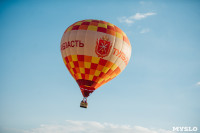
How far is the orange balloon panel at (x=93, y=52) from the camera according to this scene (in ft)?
61.4

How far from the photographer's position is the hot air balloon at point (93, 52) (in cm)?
1870

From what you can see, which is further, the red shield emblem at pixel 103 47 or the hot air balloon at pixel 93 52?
the hot air balloon at pixel 93 52

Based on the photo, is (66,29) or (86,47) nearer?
(86,47)

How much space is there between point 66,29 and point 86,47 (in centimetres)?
327

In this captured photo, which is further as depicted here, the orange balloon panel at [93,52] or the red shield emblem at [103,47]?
the orange balloon panel at [93,52]

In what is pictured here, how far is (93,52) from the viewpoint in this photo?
18.7m

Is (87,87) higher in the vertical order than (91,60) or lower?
lower

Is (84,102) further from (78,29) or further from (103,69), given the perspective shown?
(78,29)

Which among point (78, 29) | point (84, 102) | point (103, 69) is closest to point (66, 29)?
point (78, 29)

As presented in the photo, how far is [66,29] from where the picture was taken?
68.1 feet

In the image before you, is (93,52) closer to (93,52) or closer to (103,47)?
(93,52)

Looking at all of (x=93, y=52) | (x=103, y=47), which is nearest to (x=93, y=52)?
(x=93, y=52)

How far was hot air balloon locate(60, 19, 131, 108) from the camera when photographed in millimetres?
18703

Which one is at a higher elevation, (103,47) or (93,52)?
(103,47)
